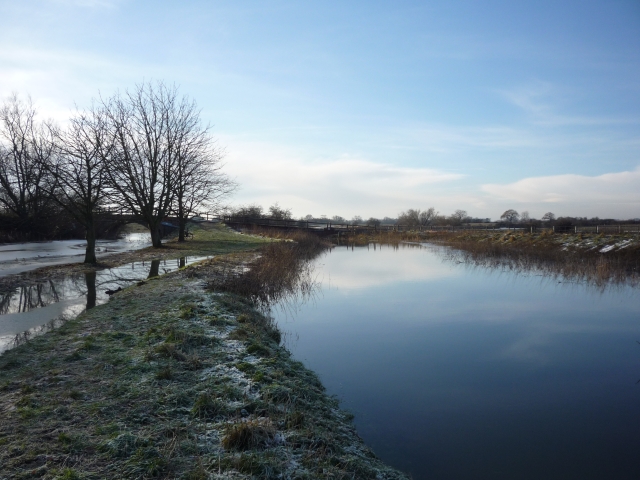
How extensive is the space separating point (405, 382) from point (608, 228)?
108ft

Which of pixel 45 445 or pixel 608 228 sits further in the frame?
pixel 608 228

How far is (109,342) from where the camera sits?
6.51 m

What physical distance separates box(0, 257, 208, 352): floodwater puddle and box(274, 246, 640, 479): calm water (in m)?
4.51

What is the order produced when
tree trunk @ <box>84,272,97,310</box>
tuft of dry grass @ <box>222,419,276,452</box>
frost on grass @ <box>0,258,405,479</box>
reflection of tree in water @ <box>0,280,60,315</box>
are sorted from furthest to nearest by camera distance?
tree trunk @ <box>84,272,97,310</box>
reflection of tree in water @ <box>0,280,60,315</box>
tuft of dry grass @ <box>222,419,276,452</box>
frost on grass @ <box>0,258,405,479</box>

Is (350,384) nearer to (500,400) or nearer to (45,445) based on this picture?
(500,400)

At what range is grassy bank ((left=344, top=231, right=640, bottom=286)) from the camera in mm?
17359

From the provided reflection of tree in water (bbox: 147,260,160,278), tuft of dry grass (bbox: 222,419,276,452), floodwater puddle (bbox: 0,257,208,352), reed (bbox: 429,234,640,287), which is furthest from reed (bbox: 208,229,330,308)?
reed (bbox: 429,234,640,287)

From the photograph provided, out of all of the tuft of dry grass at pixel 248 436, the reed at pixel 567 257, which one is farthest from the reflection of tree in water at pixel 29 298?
the reed at pixel 567 257

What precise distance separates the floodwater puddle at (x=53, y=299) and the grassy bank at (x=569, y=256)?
1580 cm

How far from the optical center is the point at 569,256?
2281 centimetres

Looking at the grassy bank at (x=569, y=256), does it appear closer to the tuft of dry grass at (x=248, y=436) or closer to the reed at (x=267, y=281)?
the reed at (x=267, y=281)

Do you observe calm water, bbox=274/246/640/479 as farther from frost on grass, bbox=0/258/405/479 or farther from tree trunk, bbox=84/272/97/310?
tree trunk, bbox=84/272/97/310

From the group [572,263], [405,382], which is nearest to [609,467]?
[405,382]

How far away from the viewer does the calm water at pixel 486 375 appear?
191 inches
